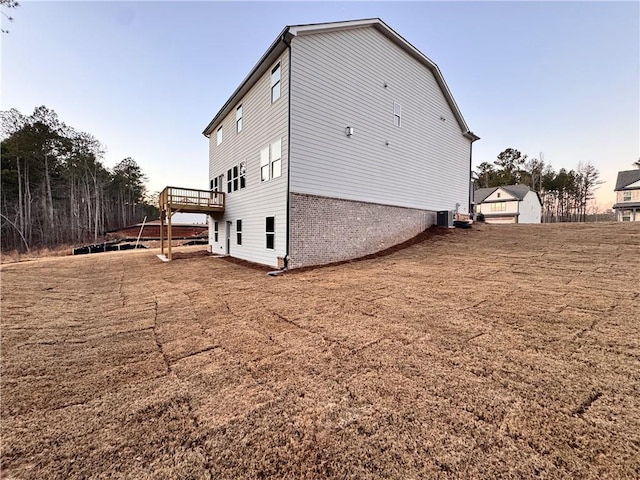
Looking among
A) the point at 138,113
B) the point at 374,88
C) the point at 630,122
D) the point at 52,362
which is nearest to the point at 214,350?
the point at 52,362

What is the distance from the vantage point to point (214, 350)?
11.5ft

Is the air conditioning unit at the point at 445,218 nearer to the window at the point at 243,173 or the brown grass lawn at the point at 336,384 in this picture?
the brown grass lawn at the point at 336,384

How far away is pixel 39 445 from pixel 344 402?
233 cm

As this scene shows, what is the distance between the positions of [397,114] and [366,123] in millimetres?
2303

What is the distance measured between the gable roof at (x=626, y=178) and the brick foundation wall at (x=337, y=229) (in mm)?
33009

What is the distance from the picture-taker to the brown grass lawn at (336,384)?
5.69 feet

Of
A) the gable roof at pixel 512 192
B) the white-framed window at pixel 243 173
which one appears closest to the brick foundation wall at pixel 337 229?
the white-framed window at pixel 243 173

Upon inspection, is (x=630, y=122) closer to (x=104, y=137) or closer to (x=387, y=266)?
(x=387, y=266)

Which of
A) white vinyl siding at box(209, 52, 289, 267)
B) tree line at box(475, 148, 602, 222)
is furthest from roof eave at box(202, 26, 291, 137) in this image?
tree line at box(475, 148, 602, 222)

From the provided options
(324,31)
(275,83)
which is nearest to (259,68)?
(275,83)

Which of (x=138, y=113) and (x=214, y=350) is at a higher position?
(x=138, y=113)

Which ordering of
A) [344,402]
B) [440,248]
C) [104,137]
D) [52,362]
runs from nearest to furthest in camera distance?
[344,402]
[52,362]
[440,248]
[104,137]

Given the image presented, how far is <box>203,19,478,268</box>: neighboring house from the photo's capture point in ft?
30.7

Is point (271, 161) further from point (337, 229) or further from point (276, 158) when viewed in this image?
point (337, 229)
